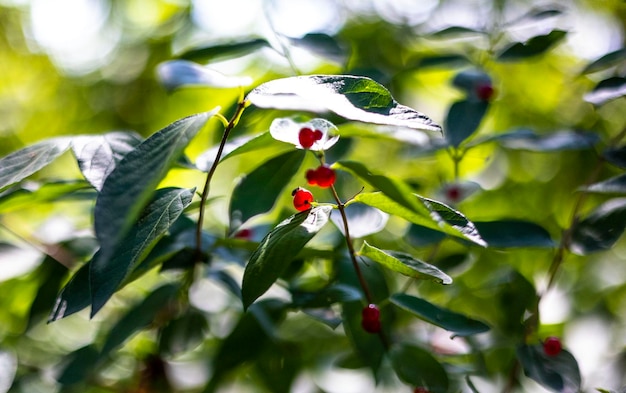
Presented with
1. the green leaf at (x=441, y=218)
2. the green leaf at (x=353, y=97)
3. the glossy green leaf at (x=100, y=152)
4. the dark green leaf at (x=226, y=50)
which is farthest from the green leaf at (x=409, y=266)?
the dark green leaf at (x=226, y=50)

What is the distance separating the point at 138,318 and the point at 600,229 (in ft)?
1.95

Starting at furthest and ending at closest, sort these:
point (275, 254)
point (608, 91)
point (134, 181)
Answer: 1. point (608, 91)
2. point (275, 254)
3. point (134, 181)

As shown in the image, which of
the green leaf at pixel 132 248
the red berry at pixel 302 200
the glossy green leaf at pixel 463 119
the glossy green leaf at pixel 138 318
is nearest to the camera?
the green leaf at pixel 132 248

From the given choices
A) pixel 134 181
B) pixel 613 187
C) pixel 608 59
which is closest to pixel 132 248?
pixel 134 181

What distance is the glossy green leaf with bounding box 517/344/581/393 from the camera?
0.69m

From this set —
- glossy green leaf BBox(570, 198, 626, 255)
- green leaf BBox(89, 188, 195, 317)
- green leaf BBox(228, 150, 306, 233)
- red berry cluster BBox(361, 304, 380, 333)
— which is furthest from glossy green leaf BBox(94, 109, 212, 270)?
glossy green leaf BBox(570, 198, 626, 255)

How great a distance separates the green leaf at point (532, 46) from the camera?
2.89ft

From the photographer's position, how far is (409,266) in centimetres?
58

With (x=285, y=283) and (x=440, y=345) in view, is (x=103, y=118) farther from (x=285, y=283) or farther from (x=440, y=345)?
(x=440, y=345)

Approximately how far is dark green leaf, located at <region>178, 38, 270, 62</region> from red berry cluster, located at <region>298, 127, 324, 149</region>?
284mm

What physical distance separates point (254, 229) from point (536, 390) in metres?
0.55

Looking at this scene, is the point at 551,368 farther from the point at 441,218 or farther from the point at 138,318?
the point at 138,318

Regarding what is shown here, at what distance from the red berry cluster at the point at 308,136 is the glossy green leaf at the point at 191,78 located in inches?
4.0

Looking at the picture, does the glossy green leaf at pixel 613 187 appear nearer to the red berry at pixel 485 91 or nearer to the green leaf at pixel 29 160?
the red berry at pixel 485 91
